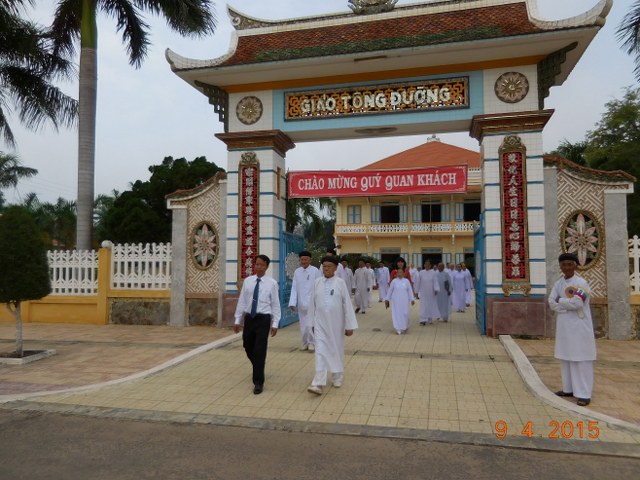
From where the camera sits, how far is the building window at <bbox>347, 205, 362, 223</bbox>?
102ft

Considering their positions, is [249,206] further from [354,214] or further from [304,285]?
[354,214]

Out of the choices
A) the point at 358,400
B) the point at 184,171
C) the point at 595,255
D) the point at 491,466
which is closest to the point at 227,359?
the point at 358,400

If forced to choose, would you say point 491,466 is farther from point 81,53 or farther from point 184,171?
point 184,171

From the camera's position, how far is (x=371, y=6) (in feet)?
31.6

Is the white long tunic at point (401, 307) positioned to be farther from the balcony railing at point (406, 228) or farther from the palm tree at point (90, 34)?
the balcony railing at point (406, 228)

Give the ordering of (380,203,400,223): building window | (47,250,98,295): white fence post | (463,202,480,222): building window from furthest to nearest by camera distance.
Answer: (380,203,400,223): building window, (463,202,480,222): building window, (47,250,98,295): white fence post

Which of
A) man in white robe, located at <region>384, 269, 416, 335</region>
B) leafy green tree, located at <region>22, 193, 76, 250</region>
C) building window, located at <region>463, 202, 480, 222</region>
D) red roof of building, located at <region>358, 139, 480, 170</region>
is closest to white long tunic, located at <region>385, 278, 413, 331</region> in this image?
man in white robe, located at <region>384, 269, 416, 335</region>

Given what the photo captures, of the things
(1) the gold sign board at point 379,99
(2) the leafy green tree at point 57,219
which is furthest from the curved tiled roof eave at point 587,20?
(2) the leafy green tree at point 57,219

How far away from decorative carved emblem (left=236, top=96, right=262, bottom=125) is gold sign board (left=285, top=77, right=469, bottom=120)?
629 mm

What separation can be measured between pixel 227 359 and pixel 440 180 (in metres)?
5.23

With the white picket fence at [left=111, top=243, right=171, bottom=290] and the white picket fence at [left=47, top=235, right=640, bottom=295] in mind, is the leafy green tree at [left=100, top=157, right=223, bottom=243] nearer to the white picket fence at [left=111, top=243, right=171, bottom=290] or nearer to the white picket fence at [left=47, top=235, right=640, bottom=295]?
the white picket fence at [left=47, top=235, right=640, bottom=295]

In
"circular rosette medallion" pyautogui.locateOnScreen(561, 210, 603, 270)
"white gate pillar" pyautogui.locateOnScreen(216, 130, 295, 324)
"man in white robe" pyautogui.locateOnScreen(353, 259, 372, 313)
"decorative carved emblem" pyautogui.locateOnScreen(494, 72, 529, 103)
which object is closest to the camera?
"circular rosette medallion" pyautogui.locateOnScreen(561, 210, 603, 270)

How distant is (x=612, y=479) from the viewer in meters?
3.27
